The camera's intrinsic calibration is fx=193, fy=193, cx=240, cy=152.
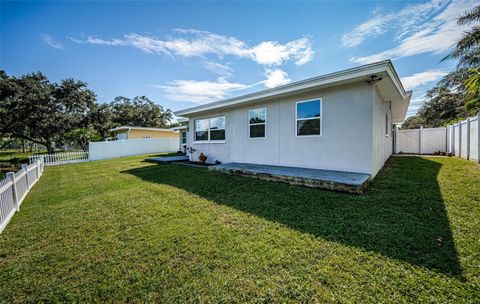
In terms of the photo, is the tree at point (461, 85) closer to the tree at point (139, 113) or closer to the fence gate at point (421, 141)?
the fence gate at point (421, 141)

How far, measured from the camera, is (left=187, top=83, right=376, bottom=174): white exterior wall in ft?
17.9

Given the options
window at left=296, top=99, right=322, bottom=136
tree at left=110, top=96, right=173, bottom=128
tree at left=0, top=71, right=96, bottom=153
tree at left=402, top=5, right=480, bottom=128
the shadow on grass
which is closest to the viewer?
the shadow on grass

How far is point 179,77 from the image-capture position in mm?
14352

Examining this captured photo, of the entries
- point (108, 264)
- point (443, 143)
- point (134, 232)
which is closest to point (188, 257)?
point (108, 264)

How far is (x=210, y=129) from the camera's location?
9969 mm

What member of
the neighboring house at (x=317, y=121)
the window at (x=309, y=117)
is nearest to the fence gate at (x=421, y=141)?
the neighboring house at (x=317, y=121)

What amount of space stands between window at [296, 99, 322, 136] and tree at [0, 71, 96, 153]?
75.5 ft

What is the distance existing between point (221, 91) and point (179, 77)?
11.5 feet

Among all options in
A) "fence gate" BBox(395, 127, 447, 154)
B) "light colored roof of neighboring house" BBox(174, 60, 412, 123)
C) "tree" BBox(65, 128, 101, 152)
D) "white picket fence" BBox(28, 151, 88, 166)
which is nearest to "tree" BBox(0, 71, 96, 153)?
"tree" BBox(65, 128, 101, 152)

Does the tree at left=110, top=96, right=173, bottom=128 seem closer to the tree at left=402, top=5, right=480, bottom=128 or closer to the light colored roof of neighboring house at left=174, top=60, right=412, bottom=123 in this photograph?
the light colored roof of neighboring house at left=174, top=60, right=412, bottom=123

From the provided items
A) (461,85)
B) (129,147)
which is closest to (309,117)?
(461,85)

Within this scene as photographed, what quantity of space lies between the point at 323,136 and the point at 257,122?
8.94ft

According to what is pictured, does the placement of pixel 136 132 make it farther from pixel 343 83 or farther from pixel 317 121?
pixel 343 83

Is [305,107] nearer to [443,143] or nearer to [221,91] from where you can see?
[221,91]
